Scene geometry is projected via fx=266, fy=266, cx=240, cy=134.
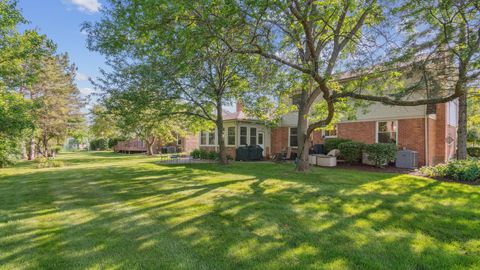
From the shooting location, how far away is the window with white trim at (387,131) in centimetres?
1437

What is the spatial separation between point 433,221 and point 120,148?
37.1m

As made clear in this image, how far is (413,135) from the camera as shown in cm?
1360

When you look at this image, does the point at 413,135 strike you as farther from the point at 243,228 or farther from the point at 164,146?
the point at 164,146

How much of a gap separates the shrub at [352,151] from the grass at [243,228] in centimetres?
585

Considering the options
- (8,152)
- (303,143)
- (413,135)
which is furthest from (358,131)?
(8,152)

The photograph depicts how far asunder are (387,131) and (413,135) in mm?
1317

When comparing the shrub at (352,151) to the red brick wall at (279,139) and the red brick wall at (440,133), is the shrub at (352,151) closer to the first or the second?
the red brick wall at (440,133)

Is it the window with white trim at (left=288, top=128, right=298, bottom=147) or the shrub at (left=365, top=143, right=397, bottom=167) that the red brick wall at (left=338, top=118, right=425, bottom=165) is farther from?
the window with white trim at (left=288, top=128, right=298, bottom=147)

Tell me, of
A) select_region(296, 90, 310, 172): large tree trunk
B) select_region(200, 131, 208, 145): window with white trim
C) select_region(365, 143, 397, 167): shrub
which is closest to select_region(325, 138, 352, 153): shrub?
select_region(365, 143, 397, 167): shrub

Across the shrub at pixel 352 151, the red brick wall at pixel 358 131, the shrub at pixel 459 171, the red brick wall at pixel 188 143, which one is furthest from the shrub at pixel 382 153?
the red brick wall at pixel 188 143

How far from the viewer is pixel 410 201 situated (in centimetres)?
637

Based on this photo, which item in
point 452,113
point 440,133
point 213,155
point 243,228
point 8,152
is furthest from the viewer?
point 213,155

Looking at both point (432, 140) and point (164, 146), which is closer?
point (432, 140)

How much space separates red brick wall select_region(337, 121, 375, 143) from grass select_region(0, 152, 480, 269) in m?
7.56
